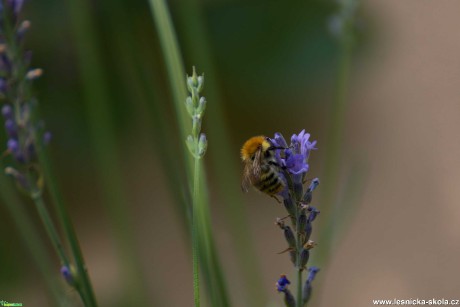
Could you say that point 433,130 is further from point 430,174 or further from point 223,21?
point 223,21

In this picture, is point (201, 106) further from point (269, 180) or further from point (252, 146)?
point (252, 146)

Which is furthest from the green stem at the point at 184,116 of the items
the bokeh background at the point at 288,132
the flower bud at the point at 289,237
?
the bokeh background at the point at 288,132

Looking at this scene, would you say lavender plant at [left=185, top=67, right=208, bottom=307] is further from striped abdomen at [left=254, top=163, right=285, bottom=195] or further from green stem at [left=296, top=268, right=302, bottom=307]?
striped abdomen at [left=254, top=163, right=285, bottom=195]

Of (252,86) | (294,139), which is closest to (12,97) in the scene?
(294,139)

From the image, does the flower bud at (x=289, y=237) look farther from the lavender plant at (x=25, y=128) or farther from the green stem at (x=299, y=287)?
the lavender plant at (x=25, y=128)

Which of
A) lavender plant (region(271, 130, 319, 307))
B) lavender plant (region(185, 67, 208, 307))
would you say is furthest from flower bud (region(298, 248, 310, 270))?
lavender plant (region(185, 67, 208, 307))
